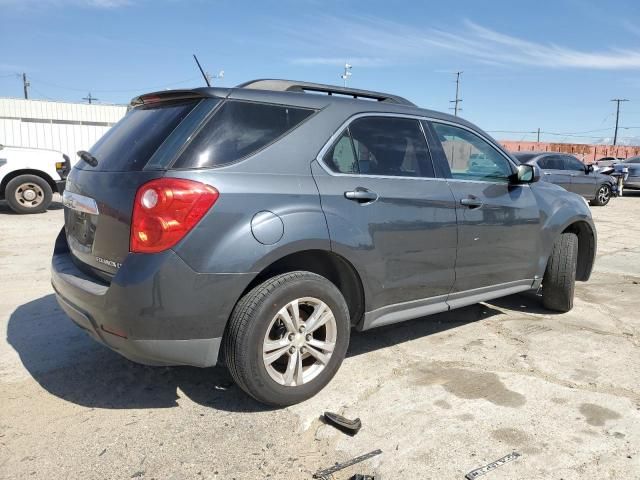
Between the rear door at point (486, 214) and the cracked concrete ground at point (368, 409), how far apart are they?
562 mm

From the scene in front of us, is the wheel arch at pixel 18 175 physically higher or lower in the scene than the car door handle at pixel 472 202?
lower

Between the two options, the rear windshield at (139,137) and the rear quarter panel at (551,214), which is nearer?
the rear windshield at (139,137)

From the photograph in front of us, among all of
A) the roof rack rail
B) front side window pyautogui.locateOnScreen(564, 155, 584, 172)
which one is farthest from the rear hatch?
front side window pyautogui.locateOnScreen(564, 155, 584, 172)

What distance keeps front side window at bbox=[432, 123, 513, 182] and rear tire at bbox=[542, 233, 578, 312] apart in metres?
0.94

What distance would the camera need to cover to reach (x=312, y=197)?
3.01m

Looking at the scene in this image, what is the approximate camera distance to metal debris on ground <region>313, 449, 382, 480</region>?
2490 mm

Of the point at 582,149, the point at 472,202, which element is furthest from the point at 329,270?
the point at 582,149

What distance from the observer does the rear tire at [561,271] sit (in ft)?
15.6

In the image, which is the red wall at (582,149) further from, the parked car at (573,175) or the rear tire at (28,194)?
the rear tire at (28,194)

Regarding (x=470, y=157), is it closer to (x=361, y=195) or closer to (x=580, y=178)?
(x=361, y=195)

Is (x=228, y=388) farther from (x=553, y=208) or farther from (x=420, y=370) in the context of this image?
(x=553, y=208)

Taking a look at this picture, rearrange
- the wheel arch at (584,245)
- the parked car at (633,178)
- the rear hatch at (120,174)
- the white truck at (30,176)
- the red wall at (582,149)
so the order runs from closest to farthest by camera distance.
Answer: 1. the rear hatch at (120,174)
2. the wheel arch at (584,245)
3. the white truck at (30,176)
4. the parked car at (633,178)
5. the red wall at (582,149)

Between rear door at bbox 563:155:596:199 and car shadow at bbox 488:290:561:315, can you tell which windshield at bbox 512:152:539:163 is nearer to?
rear door at bbox 563:155:596:199

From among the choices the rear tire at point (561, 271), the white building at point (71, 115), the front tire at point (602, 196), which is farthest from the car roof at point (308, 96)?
the white building at point (71, 115)
